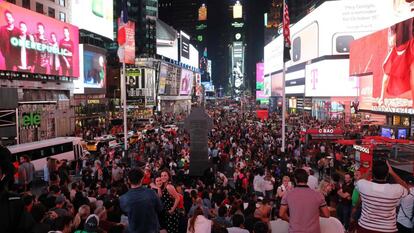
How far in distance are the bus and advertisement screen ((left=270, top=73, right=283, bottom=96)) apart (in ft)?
272

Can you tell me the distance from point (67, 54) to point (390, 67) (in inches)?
1297

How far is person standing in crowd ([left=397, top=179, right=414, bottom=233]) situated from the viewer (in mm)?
7008

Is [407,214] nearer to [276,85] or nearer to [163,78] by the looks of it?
[163,78]

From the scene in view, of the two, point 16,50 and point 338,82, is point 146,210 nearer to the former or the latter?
point 16,50

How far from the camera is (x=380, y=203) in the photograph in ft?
16.5

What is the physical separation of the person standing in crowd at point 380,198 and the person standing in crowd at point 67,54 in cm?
4495

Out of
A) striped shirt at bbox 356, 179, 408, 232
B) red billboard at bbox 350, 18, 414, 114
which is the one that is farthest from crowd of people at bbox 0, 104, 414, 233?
red billboard at bbox 350, 18, 414, 114

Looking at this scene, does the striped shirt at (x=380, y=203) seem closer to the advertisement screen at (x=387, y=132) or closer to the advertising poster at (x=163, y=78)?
the advertisement screen at (x=387, y=132)

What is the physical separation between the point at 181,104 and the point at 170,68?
22275 mm

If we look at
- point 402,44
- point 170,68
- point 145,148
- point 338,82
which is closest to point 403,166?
point 145,148

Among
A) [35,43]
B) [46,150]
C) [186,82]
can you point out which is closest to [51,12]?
[35,43]

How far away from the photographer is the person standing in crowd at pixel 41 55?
41.4 m

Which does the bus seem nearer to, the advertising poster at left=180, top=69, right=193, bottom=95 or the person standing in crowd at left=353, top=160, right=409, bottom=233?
the person standing in crowd at left=353, top=160, right=409, bottom=233

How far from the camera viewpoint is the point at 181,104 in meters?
125
